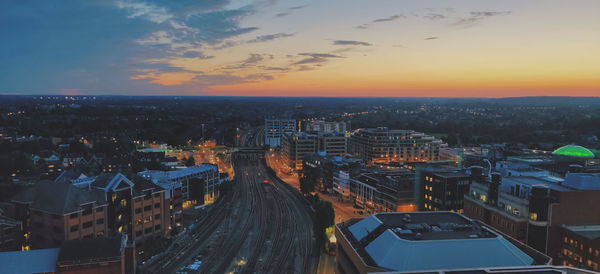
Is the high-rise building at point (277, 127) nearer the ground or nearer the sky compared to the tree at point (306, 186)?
nearer the sky

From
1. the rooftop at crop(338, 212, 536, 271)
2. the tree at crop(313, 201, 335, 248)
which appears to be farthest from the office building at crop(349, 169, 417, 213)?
the rooftop at crop(338, 212, 536, 271)

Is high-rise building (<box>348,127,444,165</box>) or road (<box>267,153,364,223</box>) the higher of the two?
high-rise building (<box>348,127,444,165</box>)

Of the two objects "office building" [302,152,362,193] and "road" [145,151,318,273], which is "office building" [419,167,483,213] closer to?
"road" [145,151,318,273]

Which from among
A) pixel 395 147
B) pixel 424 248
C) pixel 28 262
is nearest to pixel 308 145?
pixel 395 147

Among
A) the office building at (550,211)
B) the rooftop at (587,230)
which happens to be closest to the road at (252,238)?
the office building at (550,211)

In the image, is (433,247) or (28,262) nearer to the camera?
(433,247)

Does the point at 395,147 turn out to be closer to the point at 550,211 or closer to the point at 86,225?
the point at 550,211

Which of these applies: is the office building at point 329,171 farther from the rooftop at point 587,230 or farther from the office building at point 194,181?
the rooftop at point 587,230
